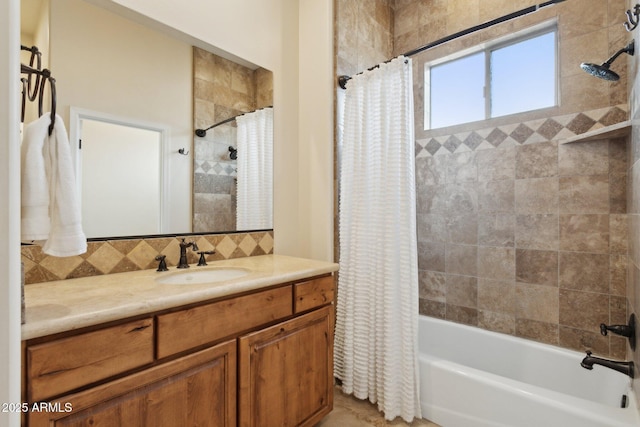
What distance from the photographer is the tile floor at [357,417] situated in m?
1.66

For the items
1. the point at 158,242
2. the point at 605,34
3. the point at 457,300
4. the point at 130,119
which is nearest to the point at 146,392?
the point at 158,242

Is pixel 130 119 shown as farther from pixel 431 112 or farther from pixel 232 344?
pixel 431 112

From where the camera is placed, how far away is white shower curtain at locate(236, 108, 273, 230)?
1.84m

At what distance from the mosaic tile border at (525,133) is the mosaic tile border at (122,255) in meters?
1.66

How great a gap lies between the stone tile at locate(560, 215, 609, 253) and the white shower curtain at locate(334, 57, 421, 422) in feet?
3.54

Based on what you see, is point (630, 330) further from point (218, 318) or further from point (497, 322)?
point (218, 318)

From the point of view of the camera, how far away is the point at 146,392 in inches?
38.0

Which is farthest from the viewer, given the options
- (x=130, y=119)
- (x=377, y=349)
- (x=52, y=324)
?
(x=377, y=349)

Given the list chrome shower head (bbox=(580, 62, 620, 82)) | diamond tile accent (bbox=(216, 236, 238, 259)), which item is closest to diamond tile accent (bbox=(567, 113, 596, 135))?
chrome shower head (bbox=(580, 62, 620, 82))

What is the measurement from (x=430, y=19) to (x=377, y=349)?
2583 mm

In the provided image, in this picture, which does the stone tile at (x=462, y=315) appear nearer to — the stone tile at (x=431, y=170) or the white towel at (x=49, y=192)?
the stone tile at (x=431, y=170)

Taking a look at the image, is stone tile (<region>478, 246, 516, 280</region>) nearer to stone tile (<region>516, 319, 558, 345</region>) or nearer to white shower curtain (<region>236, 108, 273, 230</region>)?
stone tile (<region>516, 319, 558, 345</region>)

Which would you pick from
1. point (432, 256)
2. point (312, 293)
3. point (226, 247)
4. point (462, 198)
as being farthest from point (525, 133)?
→ point (226, 247)

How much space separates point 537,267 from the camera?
79.3 inches
